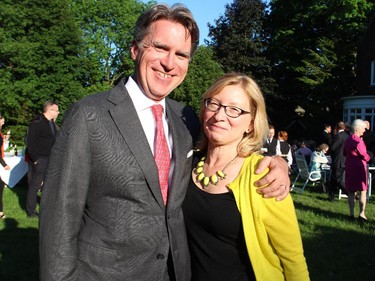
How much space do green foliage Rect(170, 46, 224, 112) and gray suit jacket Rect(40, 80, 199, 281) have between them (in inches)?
864

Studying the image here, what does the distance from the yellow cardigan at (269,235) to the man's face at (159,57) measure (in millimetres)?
707

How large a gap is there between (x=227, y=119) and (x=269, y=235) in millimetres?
698

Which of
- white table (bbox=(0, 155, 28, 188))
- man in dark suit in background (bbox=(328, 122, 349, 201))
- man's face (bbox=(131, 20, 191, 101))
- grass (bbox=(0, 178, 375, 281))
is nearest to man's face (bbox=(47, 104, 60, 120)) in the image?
grass (bbox=(0, 178, 375, 281))

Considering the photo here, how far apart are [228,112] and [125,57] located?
36.4 meters

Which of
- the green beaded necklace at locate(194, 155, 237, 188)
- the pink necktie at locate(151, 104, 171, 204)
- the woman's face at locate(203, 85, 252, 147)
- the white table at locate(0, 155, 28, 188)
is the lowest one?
the white table at locate(0, 155, 28, 188)

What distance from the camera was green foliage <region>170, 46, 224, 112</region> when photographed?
24.1m

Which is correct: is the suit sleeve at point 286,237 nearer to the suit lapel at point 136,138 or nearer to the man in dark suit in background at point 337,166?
the suit lapel at point 136,138

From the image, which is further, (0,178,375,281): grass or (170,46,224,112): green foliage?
(170,46,224,112): green foliage

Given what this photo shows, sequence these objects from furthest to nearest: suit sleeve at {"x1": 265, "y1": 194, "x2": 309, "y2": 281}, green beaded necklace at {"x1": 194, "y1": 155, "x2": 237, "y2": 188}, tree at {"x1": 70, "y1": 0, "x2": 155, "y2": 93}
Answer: tree at {"x1": 70, "y1": 0, "x2": 155, "y2": 93}, green beaded necklace at {"x1": 194, "y1": 155, "x2": 237, "y2": 188}, suit sleeve at {"x1": 265, "y1": 194, "x2": 309, "y2": 281}

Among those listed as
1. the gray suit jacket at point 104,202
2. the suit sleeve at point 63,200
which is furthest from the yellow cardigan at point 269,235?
the suit sleeve at point 63,200

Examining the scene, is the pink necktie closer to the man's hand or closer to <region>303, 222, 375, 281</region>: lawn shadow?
the man's hand

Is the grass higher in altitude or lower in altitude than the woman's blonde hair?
lower

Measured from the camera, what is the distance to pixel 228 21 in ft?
103

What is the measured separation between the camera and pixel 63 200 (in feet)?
5.80
